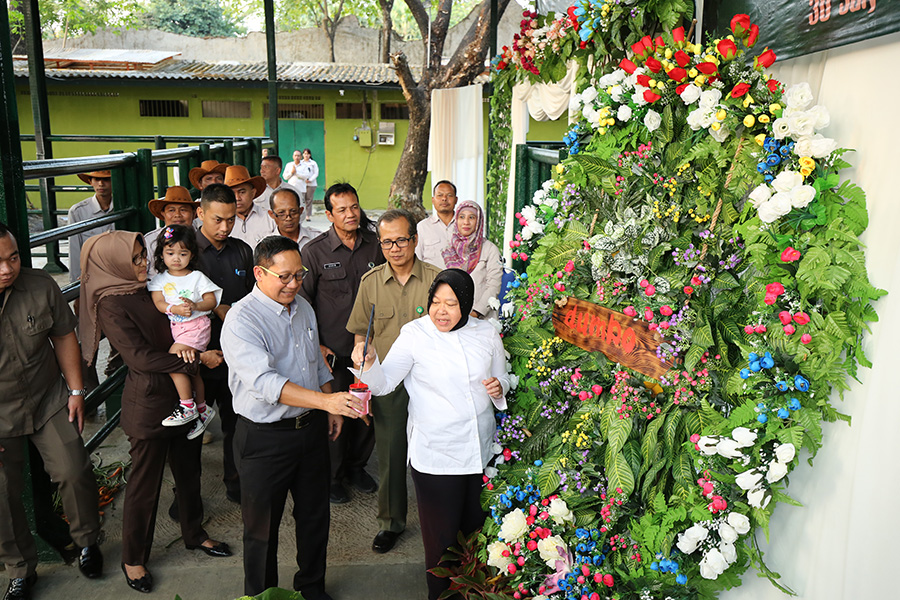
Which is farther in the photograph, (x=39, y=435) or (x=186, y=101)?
(x=186, y=101)

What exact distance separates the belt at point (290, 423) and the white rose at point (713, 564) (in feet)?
5.62

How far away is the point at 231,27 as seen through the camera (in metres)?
33.4

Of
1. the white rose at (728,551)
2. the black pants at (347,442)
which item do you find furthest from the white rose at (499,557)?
the black pants at (347,442)

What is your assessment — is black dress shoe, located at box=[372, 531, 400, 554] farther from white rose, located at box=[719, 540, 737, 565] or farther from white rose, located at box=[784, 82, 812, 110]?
white rose, located at box=[784, 82, 812, 110]

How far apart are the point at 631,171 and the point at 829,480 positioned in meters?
1.34

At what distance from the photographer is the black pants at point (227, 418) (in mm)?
4266

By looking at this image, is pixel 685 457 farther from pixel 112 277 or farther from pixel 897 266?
pixel 112 277

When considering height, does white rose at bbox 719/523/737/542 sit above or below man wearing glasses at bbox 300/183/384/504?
below

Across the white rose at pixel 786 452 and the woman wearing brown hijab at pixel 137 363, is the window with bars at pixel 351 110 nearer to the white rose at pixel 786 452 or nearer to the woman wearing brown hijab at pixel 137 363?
the woman wearing brown hijab at pixel 137 363

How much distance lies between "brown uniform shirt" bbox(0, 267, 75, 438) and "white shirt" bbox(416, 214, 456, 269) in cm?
322

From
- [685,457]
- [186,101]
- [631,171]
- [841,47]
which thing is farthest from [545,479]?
[186,101]

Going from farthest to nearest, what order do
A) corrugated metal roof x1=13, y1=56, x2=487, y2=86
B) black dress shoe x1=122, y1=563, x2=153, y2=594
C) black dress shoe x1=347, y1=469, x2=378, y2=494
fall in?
corrugated metal roof x1=13, y1=56, x2=487, y2=86, black dress shoe x1=347, y1=469, x2=378, y2=494, black dress shoe x1=122, y1=563, x2=153, y2=594

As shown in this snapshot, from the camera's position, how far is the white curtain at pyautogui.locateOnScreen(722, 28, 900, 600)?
2.15 meters

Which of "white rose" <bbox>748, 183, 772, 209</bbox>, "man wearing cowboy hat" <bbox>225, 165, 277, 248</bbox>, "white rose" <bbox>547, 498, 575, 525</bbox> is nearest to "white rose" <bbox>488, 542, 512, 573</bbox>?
"white rose" <bbox>547, 498, 575, 525</bbox>
